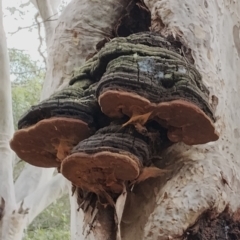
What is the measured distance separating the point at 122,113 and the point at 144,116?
46 millimetres

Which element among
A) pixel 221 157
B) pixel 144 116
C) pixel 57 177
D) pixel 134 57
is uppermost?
pixel 134 57

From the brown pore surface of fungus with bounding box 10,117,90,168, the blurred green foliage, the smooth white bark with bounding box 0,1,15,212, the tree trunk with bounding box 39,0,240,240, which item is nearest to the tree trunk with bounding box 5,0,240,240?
the tree trunk with bounding box 39,0,240,240

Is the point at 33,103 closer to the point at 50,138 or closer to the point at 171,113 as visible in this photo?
the point at 50,138

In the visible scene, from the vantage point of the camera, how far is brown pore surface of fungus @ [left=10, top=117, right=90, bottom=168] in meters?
0.92

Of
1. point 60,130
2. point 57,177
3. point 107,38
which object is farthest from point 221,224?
point 57,177

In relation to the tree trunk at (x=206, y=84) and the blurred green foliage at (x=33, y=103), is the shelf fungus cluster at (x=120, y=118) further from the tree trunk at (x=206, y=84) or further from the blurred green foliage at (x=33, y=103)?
the blurred green foliage at (x=33, y=103)

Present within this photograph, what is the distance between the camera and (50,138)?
0.96 metres

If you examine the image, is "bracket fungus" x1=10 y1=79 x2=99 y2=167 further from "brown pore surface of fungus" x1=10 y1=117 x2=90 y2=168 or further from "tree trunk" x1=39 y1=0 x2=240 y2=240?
"tree trunk" x1=39 y1=0 x2=240 y2=240

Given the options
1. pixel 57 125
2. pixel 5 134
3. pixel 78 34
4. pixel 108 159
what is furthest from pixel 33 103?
pixel 108 159

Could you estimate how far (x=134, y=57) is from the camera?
942 mm

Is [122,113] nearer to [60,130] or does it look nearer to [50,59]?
[60,130]

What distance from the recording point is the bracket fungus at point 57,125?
36.7 inches

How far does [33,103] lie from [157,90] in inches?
187

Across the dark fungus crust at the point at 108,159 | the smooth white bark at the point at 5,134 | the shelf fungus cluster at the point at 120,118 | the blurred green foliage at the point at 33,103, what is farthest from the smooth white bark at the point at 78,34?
the blurred green foliage at the point at 33,103
